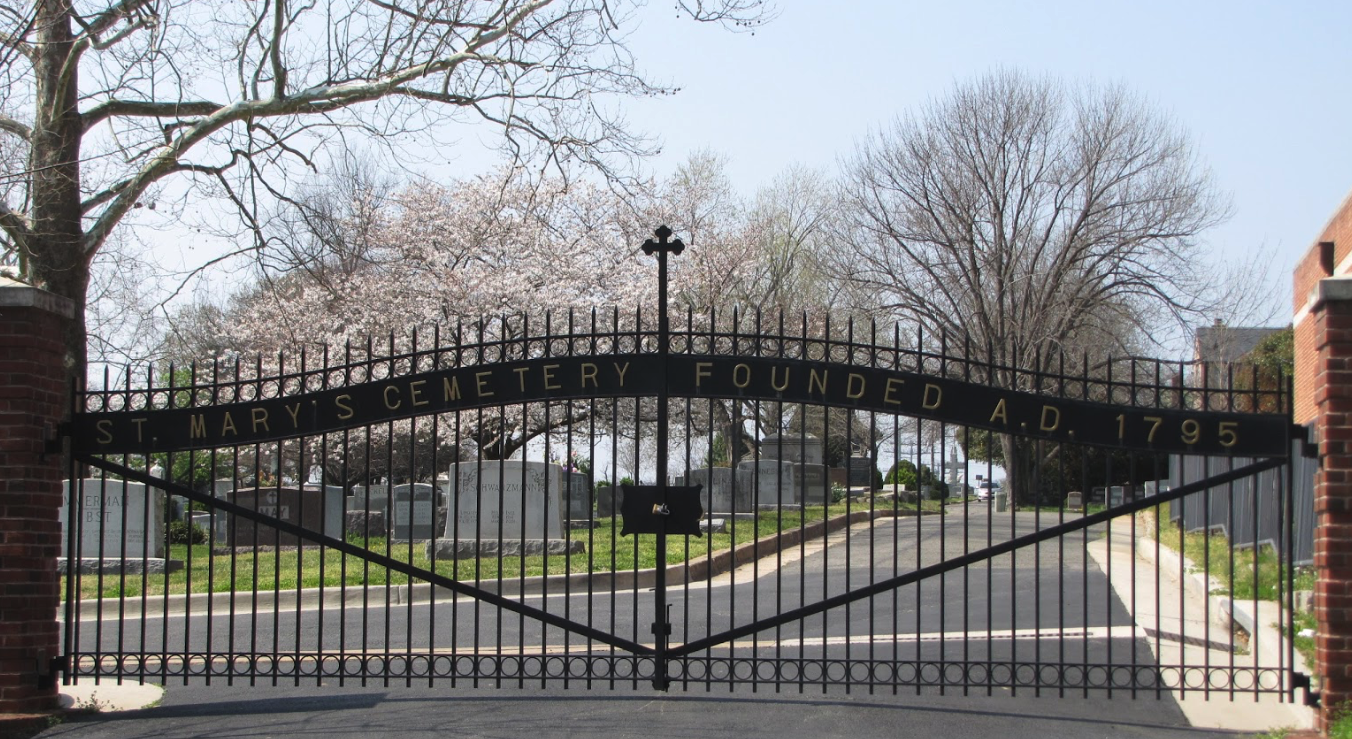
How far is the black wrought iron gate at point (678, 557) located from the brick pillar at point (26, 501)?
328mm

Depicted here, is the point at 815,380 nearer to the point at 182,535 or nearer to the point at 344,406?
the point at 344,406

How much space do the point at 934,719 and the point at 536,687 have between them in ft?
8.62

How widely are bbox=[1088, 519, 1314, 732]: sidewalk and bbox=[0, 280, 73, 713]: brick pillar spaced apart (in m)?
6.15

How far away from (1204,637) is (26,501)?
7674 mm

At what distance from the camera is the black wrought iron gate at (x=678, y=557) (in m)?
6.99

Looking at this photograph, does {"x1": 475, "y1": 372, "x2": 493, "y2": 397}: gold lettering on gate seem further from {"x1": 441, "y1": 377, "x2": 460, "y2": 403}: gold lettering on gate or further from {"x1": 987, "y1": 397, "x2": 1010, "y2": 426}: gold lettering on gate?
{"x1": 987, "y1": 397, "x2": 1010, "y2": 426}: gold lettering on gate

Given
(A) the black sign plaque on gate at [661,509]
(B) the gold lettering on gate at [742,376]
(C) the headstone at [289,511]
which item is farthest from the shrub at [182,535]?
(B) the gold lettering on gate at [742,376]

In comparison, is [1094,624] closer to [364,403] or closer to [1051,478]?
[364,403]

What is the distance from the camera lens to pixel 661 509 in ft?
24.3

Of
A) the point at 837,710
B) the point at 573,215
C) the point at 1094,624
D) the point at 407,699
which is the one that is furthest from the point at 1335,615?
the point at 573,215

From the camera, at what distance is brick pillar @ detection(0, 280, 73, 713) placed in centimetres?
→ 715

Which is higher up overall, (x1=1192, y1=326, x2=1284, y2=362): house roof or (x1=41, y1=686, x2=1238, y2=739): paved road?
(x1=1192, y1=326, x2=1284, y2=362): house roof

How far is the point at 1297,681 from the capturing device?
682 centimetres

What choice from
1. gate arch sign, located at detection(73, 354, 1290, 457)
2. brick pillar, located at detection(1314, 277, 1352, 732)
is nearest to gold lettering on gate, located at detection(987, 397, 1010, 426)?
gate arch sign, located at detection(73, 354, 1290, 457)
